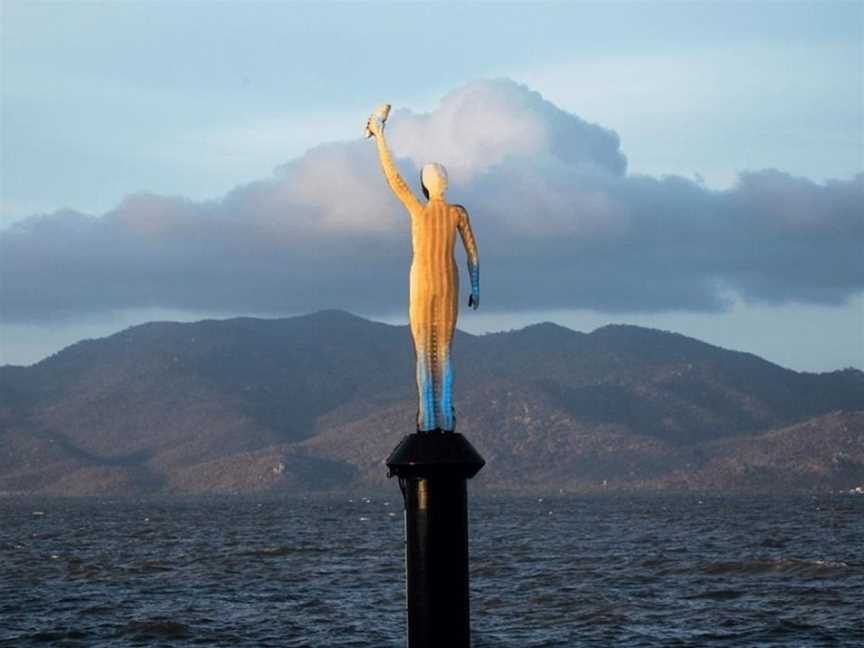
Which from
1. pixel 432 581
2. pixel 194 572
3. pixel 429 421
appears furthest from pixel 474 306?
pixel 194 572

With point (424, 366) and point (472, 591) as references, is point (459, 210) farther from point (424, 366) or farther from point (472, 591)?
point (472, 591)

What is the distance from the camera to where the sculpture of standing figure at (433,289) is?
47.1 feet

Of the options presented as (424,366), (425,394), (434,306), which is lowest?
(425,394)

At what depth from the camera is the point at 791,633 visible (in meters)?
43.3

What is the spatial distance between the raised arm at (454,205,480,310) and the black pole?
1.31m

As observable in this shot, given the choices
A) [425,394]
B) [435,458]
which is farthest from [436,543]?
[425,394]

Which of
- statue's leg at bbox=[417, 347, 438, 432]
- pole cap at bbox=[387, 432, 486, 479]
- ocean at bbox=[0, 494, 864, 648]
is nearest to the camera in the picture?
pole cap at bbox=[387, 432, 486, 479]

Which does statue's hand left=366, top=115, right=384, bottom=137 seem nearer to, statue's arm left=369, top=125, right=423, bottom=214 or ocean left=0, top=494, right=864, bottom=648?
statue's arm left=369, top=125, right=423, bottom=214

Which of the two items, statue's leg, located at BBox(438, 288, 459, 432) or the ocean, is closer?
statue's leg, located at BBox(438, 288, 459, 432)

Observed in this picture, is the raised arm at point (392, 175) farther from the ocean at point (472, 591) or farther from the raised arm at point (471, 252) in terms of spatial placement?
the ocean at point (472, 591)

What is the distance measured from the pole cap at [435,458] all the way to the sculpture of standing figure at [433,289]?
0.60 feet

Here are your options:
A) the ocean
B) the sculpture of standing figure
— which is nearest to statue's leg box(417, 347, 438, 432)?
the sculpture of standing figure

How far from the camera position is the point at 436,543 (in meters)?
14.0

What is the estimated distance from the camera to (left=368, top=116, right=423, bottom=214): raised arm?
14.6 metres
